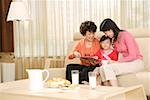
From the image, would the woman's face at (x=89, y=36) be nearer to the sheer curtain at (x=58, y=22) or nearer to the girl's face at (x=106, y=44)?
the girl's face at (x=106, y=44)

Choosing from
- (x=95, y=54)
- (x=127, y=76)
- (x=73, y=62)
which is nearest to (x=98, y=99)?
(x=127, y=76)

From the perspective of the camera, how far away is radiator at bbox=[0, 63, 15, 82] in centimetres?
498

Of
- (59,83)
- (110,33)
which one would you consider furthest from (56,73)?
(59,83)

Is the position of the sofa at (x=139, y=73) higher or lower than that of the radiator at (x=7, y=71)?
higher

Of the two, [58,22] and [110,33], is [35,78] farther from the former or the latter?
[58,22]

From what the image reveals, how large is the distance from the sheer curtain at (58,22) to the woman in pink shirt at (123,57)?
110 centimetres

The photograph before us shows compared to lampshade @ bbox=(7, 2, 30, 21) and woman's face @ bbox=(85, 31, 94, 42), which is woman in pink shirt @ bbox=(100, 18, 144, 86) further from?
lampshade @ bbox=(7, 2, 30, 21)

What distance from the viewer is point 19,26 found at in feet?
17.5

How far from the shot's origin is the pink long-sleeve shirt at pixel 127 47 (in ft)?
11.4

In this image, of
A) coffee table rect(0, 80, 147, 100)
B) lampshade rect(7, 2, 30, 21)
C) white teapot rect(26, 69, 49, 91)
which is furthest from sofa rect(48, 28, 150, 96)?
white teapot rect(26, 69, 49, 91)

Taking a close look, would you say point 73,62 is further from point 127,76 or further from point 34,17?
point 34,17

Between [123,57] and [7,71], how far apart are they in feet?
7.15

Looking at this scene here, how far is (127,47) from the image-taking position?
11.6 ft

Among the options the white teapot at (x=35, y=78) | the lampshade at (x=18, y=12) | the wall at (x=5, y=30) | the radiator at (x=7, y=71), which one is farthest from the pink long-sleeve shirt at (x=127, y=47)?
the wall at (x=5, y=30)
